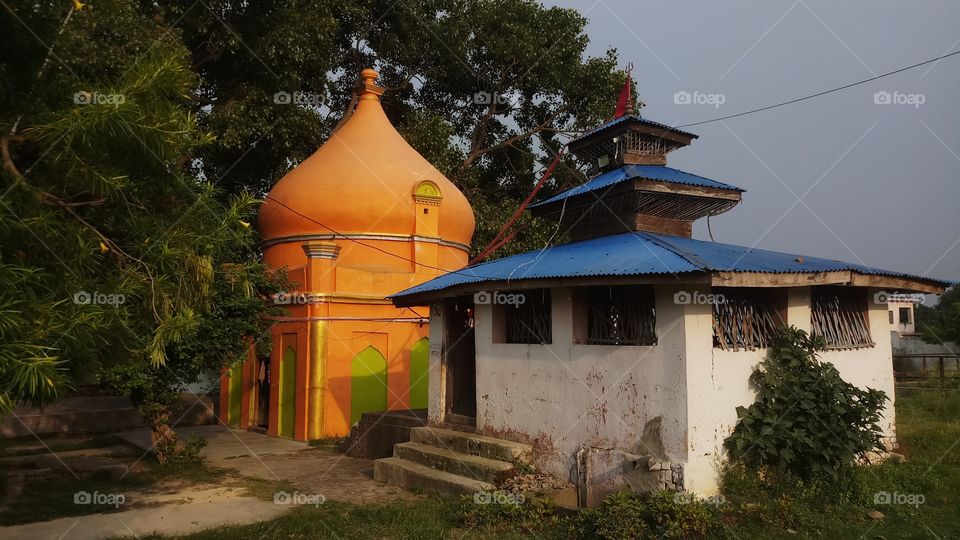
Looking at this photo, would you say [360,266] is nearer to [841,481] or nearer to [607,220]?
[607,220]

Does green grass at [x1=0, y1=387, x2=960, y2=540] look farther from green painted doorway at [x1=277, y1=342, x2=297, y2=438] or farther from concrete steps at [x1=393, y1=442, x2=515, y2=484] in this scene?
green painted doorway at [x1=277, y1=342, x2=297, y2=438]

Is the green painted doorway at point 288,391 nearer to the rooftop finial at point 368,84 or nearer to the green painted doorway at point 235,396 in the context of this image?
the green painted doorway at point 235,396

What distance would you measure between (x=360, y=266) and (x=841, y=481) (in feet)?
37.6

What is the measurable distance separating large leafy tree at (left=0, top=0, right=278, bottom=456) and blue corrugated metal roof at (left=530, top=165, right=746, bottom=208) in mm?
5746

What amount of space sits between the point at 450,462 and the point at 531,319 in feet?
7.48

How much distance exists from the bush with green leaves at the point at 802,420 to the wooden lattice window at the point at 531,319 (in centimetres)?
267

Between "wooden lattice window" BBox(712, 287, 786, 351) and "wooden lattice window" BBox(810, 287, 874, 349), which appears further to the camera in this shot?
"wooden lattice window" BBox(810, 287, 874, 349)

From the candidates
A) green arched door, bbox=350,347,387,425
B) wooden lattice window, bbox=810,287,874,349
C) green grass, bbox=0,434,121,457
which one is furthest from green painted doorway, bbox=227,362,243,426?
wooden lattice window, bbox=810,287,874,349

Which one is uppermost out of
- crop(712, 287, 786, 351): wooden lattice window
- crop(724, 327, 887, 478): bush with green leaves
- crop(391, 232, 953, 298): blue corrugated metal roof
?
crop(391, 232, 953, 298): blue corrugated metal roof

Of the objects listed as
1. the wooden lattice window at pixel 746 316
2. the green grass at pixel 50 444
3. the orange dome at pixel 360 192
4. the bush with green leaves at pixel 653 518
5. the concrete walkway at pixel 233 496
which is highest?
the orange dome at pixel 360 192

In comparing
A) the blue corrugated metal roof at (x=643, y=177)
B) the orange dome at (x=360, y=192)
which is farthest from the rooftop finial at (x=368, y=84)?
the blue corrugated metal roof at (x=643, y=177)

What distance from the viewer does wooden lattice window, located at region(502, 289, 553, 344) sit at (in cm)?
899

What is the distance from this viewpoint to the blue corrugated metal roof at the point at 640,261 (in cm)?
719

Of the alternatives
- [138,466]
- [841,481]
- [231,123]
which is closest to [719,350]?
[841,481]
